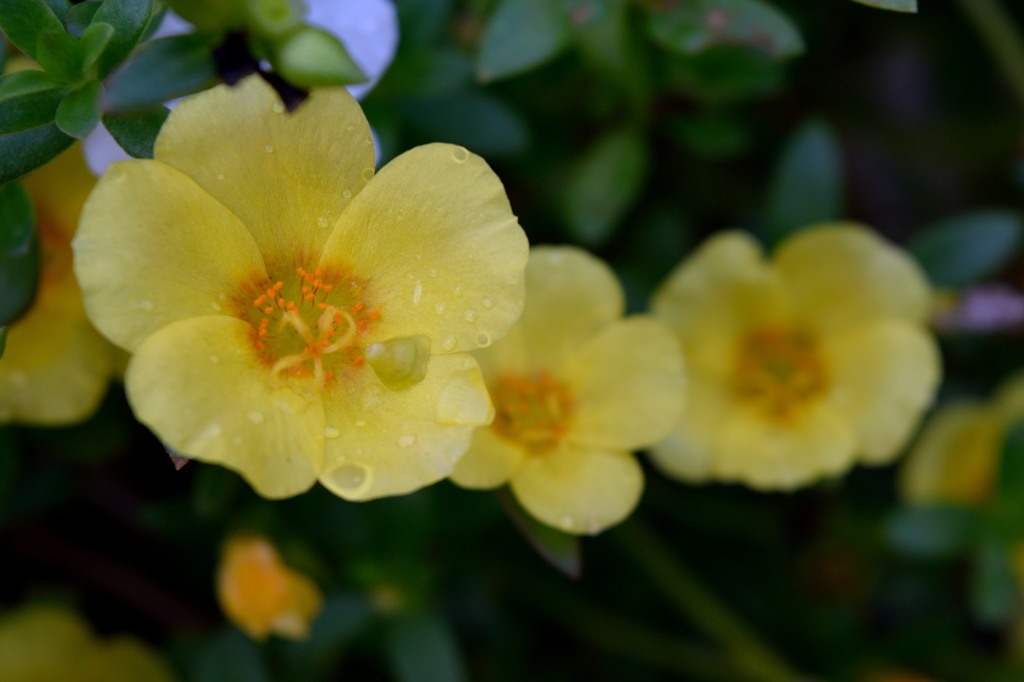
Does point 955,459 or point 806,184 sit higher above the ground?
point 806,184

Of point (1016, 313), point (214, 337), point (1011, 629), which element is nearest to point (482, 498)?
point (214, 337)

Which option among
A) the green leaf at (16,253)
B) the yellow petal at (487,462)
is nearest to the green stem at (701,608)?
the yellow petal at (487,462)

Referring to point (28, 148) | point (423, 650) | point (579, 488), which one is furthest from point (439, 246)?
point (423, 650)

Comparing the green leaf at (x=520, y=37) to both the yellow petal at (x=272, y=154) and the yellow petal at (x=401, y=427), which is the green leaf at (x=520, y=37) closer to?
the yellow petal at (x=272, y=154)

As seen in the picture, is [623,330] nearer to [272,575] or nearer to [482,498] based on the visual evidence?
[482,498]

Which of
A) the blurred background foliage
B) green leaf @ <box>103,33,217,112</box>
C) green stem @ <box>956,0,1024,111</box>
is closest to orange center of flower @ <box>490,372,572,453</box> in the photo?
the blurred background foliage

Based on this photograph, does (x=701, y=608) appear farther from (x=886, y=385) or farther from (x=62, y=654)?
(x=62, y=654)

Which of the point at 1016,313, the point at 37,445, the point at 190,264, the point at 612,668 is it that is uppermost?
the point at 190,264
